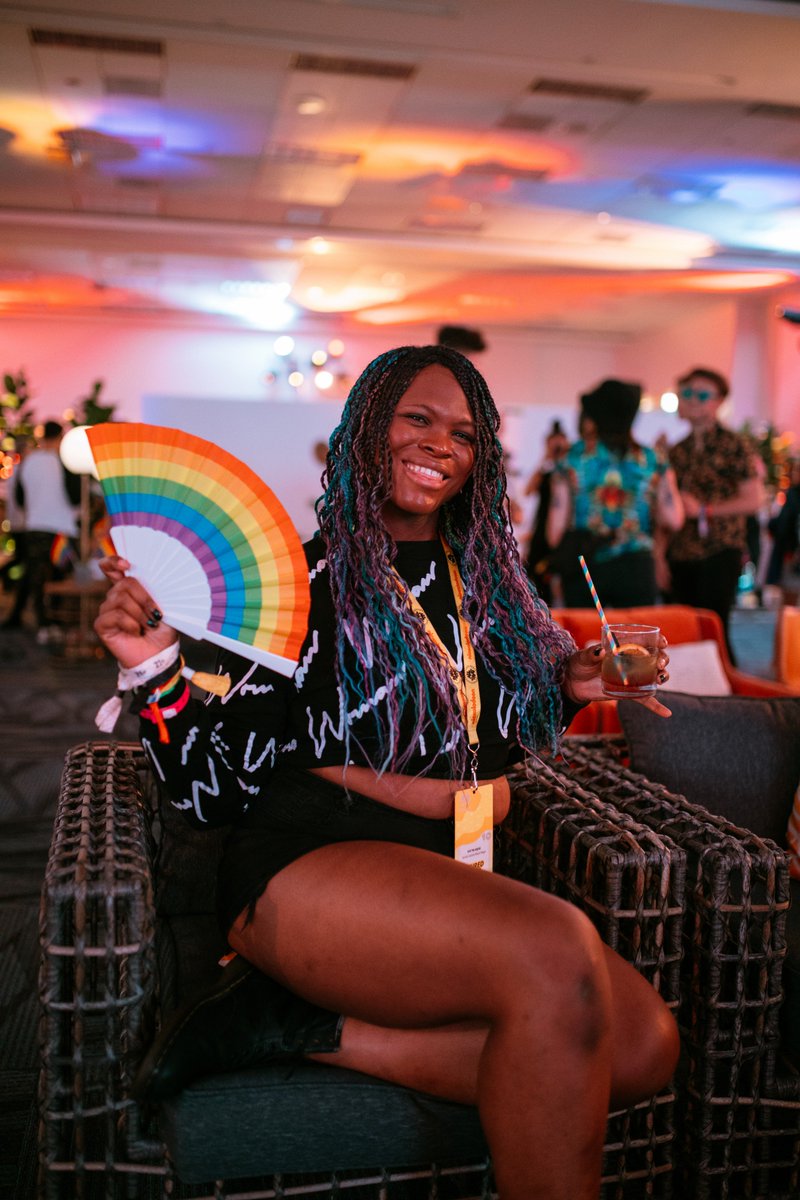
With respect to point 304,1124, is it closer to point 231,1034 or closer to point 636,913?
point 231,1034

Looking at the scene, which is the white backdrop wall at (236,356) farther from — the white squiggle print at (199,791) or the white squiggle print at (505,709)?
the white squiggle print at (199,791)

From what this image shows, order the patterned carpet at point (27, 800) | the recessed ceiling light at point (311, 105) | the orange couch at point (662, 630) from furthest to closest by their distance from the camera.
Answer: the recessed ceiling light at point (311, 105)
the orange couch at point (662, 630)
the patterned carpet at point (27, 800)

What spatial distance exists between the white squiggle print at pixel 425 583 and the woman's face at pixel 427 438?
0.09 m

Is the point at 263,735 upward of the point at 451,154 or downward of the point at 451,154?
downward

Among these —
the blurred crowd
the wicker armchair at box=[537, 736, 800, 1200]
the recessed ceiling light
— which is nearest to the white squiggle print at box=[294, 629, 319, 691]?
the wicker armchair at box=[537, 736, 800, 1200]

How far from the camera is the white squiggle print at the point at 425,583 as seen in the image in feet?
5.32

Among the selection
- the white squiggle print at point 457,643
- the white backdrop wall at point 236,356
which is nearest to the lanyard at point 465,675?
the white squiggle print at point 457,643

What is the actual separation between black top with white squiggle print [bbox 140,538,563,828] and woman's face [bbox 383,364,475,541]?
181 mm

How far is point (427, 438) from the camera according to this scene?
1.59m

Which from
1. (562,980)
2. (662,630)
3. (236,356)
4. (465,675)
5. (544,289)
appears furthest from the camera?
(236,356)

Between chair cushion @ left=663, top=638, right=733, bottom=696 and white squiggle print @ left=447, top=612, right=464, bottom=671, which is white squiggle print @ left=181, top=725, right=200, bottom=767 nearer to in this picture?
white squiggle print @ left=447, top=612, right=464, bottom=671

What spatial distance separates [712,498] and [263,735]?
3.34m

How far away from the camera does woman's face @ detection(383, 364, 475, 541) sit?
1.60 meters

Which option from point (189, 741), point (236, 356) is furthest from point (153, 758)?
point (236, 356)
